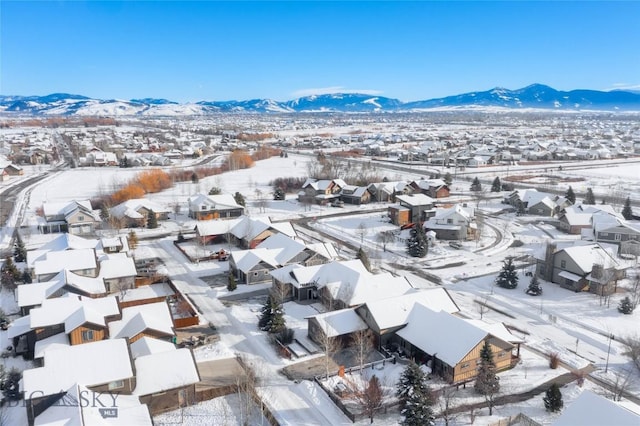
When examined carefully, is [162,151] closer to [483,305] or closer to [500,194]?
[500,194]

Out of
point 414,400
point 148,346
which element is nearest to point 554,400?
point 414,400

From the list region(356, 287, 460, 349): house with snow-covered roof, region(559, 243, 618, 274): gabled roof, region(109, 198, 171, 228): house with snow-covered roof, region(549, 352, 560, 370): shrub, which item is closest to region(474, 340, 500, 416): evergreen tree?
region(549, 352, 560, 370): shrub

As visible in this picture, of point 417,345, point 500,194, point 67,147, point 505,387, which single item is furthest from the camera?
point 67,147

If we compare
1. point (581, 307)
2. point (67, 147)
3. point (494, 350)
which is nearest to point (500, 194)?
point (581, 307)

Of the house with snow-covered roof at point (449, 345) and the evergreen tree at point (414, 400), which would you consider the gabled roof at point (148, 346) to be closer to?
the evergreen tree at point (414, 400)

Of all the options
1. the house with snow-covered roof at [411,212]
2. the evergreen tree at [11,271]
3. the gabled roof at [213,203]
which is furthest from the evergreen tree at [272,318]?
the gabled roof at [213,203]

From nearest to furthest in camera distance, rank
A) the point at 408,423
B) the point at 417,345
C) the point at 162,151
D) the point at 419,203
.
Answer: the point at 408,423
the point at 417,345
the point at 419,203
the point at 162,151

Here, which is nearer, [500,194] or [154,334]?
[154,334]

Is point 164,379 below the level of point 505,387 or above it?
above
